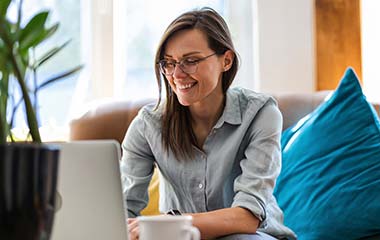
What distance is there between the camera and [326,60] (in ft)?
9.66

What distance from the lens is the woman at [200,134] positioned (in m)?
2.01

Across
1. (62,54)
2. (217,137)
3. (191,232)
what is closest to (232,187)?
(217,137)

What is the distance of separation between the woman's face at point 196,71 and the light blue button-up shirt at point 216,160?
0.29 feet

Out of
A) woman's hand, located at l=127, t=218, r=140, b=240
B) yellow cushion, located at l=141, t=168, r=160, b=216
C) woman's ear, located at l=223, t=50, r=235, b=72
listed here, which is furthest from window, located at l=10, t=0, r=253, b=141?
woman's hand, located at l=127, t=218, r=140, b=240

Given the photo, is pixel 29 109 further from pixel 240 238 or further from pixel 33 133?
pixel 240 238

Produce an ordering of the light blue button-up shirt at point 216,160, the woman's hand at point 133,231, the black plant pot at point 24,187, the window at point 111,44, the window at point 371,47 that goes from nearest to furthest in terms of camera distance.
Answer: the black plant pot at point 24,187 < the woman's hand at point 133,231 < the light blue button-up shirt at point 216,160 < the window at point 371,47 < the window at point 111,44

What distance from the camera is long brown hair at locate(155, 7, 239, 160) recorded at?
204 cm

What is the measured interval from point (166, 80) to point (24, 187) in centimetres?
130

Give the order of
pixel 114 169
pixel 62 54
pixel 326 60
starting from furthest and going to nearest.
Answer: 1. pixel 62 54
2. pixel 326 60
3. pixel 114 169

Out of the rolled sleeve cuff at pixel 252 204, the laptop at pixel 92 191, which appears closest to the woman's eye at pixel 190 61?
the rolled sleeve cuff at pixel 252 204

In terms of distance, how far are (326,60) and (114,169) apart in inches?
77.8

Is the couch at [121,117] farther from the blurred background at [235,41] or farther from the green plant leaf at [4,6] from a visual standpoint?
the green plant leaf at [4,6]

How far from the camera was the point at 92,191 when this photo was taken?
1117 mm

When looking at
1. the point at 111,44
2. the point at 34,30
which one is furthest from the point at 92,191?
the point at 111,44
